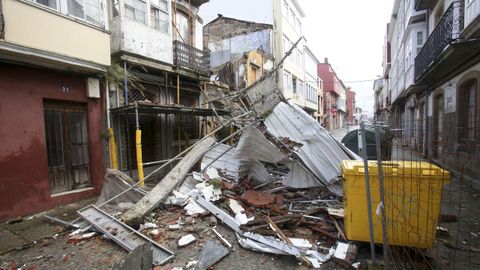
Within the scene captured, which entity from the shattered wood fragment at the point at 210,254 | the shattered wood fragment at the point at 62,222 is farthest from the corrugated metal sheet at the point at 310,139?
the shattered wood fragment at the point at 62,222

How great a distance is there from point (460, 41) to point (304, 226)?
733 cm

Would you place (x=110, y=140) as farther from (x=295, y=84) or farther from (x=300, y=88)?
(x=300, y=88)

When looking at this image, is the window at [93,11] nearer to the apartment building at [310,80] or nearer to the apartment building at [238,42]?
the apartment building at [238,42]

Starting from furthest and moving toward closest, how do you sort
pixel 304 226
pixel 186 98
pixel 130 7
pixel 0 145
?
pixel 186 98 → pixel 130 7 → pixel 0 145 → pixel 304 226

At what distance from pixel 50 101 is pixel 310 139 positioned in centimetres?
663

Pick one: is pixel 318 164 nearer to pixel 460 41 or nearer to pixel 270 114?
pixel 270 114

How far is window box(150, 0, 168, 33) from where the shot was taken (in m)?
9.09

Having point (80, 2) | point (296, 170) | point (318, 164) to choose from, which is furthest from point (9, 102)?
point (318, 164)

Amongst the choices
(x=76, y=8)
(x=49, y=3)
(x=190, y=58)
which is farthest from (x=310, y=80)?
(x=49, y=3)

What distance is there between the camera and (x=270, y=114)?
6902 mm

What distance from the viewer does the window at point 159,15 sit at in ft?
29.8

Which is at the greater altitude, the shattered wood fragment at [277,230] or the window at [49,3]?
the window at [49,3]

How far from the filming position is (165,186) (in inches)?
226

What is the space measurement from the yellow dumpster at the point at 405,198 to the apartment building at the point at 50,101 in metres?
6.76
